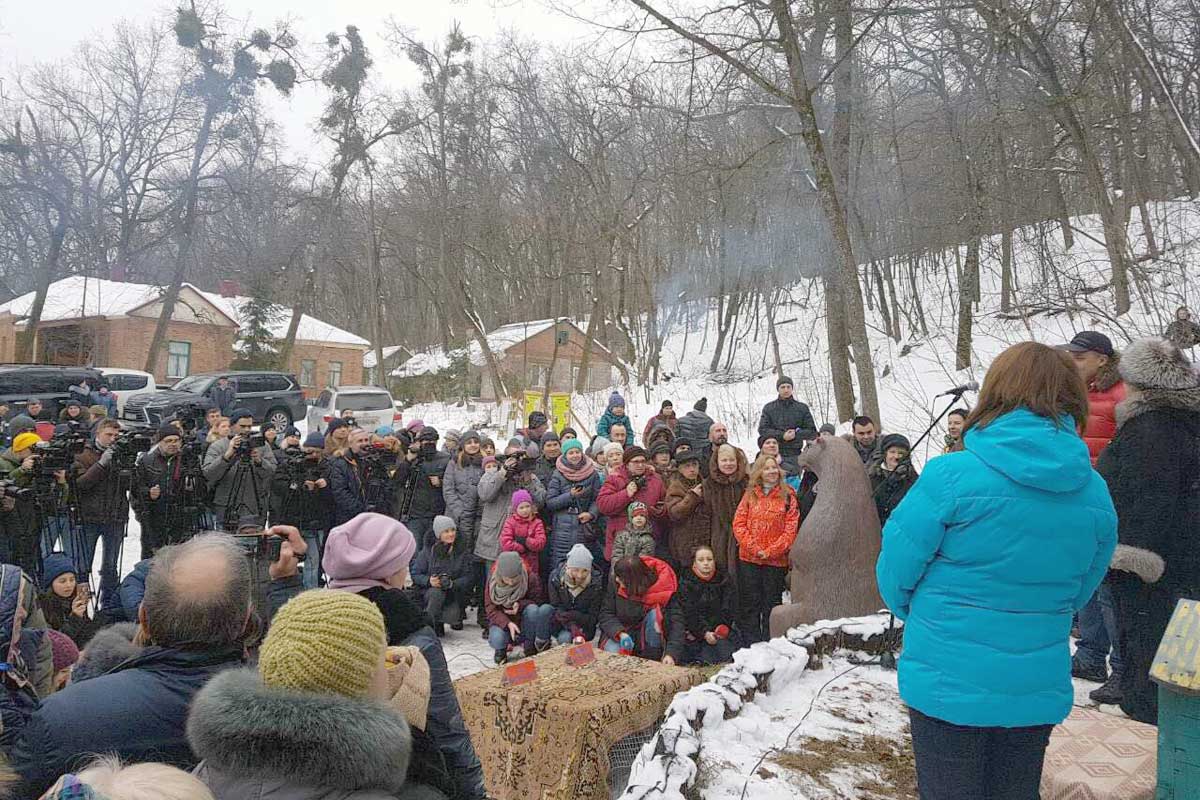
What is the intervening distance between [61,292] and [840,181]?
32.0 m

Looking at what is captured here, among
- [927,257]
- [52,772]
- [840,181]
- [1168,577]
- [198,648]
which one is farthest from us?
[927,257]

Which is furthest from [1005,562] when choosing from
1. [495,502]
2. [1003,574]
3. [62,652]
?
[495,502]

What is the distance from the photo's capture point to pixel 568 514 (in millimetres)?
7277

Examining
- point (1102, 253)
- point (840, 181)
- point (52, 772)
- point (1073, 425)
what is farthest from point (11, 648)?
point (1102, 253)

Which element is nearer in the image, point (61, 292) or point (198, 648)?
point (198, 648)

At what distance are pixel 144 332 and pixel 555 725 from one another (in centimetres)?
3245

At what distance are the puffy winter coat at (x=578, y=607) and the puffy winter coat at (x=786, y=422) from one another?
11.2 feet

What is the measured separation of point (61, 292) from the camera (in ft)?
110

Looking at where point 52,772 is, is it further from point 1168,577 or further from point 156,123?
point 156,123

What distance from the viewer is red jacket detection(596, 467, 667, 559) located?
6836mm

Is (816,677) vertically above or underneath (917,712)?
underneath

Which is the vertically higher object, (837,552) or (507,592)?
(837,552)

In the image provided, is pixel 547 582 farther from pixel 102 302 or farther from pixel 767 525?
pixel 102 302

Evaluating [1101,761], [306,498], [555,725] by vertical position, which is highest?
[306,498]
